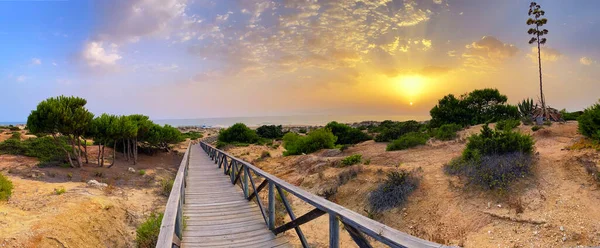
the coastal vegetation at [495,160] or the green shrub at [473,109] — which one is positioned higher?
the green shrub at [473,109]

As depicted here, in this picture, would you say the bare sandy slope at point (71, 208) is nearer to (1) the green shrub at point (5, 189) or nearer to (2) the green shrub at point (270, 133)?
(1) the green shrub at point (5, 189)

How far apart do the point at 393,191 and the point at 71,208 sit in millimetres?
9697

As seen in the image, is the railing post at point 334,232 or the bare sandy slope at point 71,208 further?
the bare sandy slope at point 71,208

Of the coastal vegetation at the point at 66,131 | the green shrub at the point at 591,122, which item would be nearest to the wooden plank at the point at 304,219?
the green shrub at the point at 591,122

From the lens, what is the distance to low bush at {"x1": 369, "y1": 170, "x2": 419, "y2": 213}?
8336 mm

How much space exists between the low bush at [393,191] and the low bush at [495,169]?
1.46 meters

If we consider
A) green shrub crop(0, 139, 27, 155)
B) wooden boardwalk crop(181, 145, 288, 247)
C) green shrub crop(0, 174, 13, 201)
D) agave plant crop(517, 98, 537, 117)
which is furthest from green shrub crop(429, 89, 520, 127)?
green shrub crop(0, 139, 27, 155)

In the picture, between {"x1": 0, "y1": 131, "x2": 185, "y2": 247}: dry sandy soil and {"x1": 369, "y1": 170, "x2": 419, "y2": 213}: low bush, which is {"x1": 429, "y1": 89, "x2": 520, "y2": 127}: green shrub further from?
{"x1": 0, "y1": 131, "x2": 185, "y2": 247}: dry sandy soil

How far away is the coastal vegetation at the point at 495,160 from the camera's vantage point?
784 centimetres

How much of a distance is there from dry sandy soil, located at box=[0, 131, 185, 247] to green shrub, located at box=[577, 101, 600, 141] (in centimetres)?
1511

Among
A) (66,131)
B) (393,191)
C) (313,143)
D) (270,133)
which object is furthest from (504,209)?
(270,133)

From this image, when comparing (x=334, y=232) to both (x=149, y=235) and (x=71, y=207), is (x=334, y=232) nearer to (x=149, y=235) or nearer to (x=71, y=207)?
(x=149, y=235)

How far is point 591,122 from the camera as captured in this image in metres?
10.2

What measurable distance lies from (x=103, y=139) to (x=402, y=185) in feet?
58.2
